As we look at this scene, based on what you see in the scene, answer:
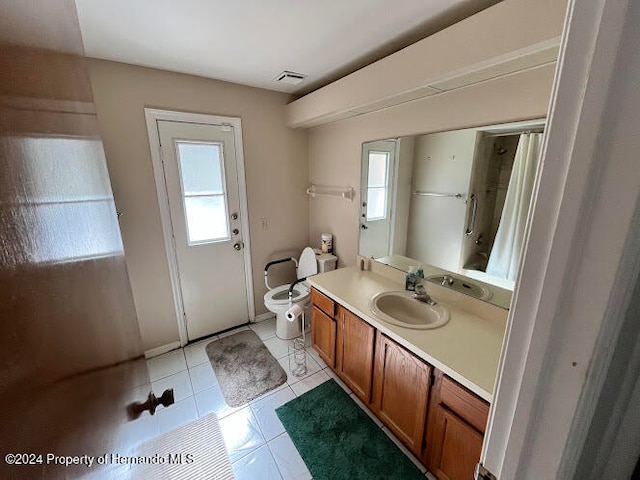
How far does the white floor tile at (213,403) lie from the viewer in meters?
1.78

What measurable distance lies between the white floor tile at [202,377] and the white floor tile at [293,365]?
1.80 feet

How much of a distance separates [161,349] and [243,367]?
0.81 metres

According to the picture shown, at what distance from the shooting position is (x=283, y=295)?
104 inches

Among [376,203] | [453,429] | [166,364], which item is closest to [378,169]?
[376,203]

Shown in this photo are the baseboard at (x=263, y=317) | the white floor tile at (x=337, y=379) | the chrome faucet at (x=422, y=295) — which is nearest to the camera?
the chrome faucet at (x=422, y=295)

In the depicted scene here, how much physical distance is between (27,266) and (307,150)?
2629mm

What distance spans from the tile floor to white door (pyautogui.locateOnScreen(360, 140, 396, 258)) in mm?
1119

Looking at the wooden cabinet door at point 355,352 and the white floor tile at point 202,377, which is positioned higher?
the wooden cabinet door at point 355,352

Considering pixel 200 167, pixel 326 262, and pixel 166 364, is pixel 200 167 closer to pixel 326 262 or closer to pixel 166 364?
pixel 326 262

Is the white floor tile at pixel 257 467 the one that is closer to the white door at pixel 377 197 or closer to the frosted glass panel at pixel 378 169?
the white door at pixel 377 197

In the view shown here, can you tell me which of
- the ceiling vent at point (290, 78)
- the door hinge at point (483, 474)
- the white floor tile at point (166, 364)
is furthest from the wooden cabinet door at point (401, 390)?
the ceiling vent at point (290, 78)

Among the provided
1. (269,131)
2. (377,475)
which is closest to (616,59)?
(377,475)

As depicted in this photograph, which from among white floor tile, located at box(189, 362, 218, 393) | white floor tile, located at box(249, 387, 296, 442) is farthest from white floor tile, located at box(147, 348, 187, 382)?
white floor tile, located at box(249, 387, 296, 442)

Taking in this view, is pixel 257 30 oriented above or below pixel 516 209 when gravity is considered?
above
